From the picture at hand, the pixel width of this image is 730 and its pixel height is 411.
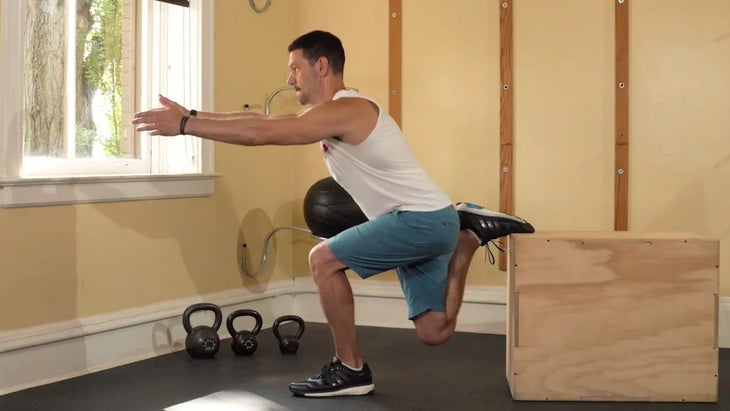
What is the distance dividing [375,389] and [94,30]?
2.10 m

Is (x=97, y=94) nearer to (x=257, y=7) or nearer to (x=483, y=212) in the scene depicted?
(x=257, y=7)

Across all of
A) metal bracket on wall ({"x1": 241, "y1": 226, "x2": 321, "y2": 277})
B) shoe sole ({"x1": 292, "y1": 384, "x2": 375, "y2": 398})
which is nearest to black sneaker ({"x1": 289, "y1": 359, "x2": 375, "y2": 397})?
shoe sole ({"x1": 292, "y1": 384, "x2": 375, "y2": 398})

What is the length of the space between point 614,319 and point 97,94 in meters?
2.51

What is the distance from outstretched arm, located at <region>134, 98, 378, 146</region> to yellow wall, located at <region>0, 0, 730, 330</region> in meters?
1.05

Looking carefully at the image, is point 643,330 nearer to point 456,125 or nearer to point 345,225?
point 345,225

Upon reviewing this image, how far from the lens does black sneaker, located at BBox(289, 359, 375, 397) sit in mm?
3490

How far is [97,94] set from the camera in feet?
13.8

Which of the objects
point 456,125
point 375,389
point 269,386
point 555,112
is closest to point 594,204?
point 555,112

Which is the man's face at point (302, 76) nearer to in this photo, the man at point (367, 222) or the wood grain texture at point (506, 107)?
the man at point (367, 222)

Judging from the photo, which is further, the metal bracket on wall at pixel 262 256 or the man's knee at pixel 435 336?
the metal bracket on wall at pixel 262 256

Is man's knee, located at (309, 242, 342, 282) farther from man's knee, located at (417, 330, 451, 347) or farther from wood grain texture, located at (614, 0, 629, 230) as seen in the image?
wood grain texture, located at (614, 0, 629, 230)

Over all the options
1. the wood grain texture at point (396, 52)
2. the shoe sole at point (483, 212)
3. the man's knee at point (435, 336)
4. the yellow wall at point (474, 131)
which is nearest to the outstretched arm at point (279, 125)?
the shoe sole at point (483, 212)

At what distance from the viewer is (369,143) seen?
11.1 feet

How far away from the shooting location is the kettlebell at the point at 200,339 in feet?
13.5
